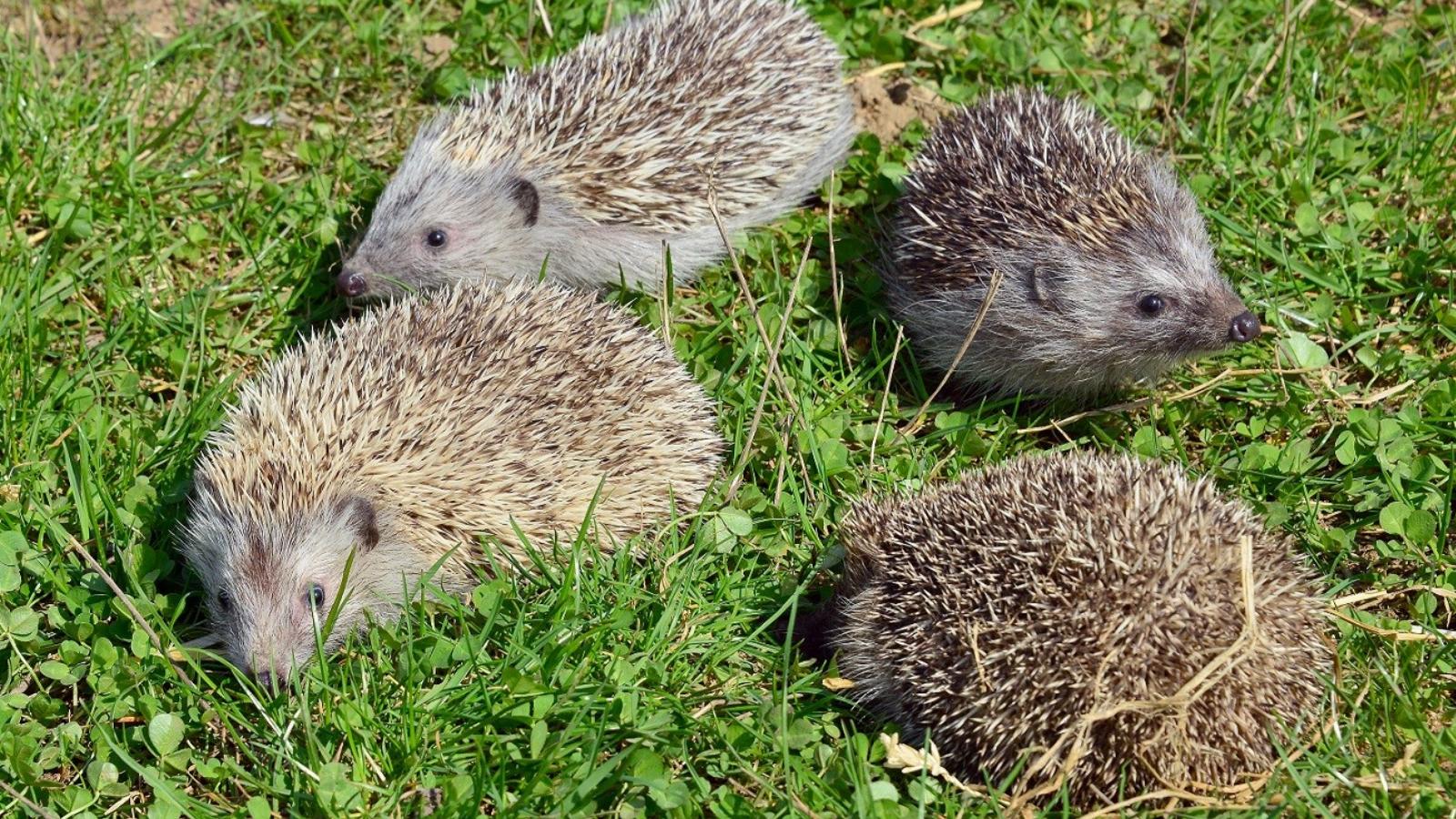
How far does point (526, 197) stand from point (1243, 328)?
283 centimetres

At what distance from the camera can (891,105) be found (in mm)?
6645

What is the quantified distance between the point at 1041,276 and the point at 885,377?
741 millimetres

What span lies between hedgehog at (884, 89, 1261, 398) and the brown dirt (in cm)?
107

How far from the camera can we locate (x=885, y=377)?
18.2ft

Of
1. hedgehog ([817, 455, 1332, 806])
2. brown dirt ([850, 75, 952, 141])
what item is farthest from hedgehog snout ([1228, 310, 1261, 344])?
brown dirt ([850, 75, 952, 141])

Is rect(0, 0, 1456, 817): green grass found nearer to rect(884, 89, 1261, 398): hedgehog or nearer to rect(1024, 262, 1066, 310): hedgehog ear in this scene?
rect(884, 89, 1261, 398): hedgehog

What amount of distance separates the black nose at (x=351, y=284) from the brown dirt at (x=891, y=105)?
2.46m

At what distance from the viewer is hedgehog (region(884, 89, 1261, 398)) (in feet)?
16.9

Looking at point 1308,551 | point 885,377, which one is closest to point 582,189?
point 885,377

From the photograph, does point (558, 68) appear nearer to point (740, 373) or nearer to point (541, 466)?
point (740, 373)

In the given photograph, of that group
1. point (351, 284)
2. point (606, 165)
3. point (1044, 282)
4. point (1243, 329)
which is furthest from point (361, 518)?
point (1243, 329)

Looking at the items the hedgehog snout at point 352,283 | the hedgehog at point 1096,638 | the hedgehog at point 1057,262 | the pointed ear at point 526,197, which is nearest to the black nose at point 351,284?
the hedgehog snout at point 352,283

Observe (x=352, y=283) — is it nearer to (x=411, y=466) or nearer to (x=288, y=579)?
(x=411, y=466)

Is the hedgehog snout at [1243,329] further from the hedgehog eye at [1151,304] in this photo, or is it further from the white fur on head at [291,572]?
the white fur on head at [291,572]
